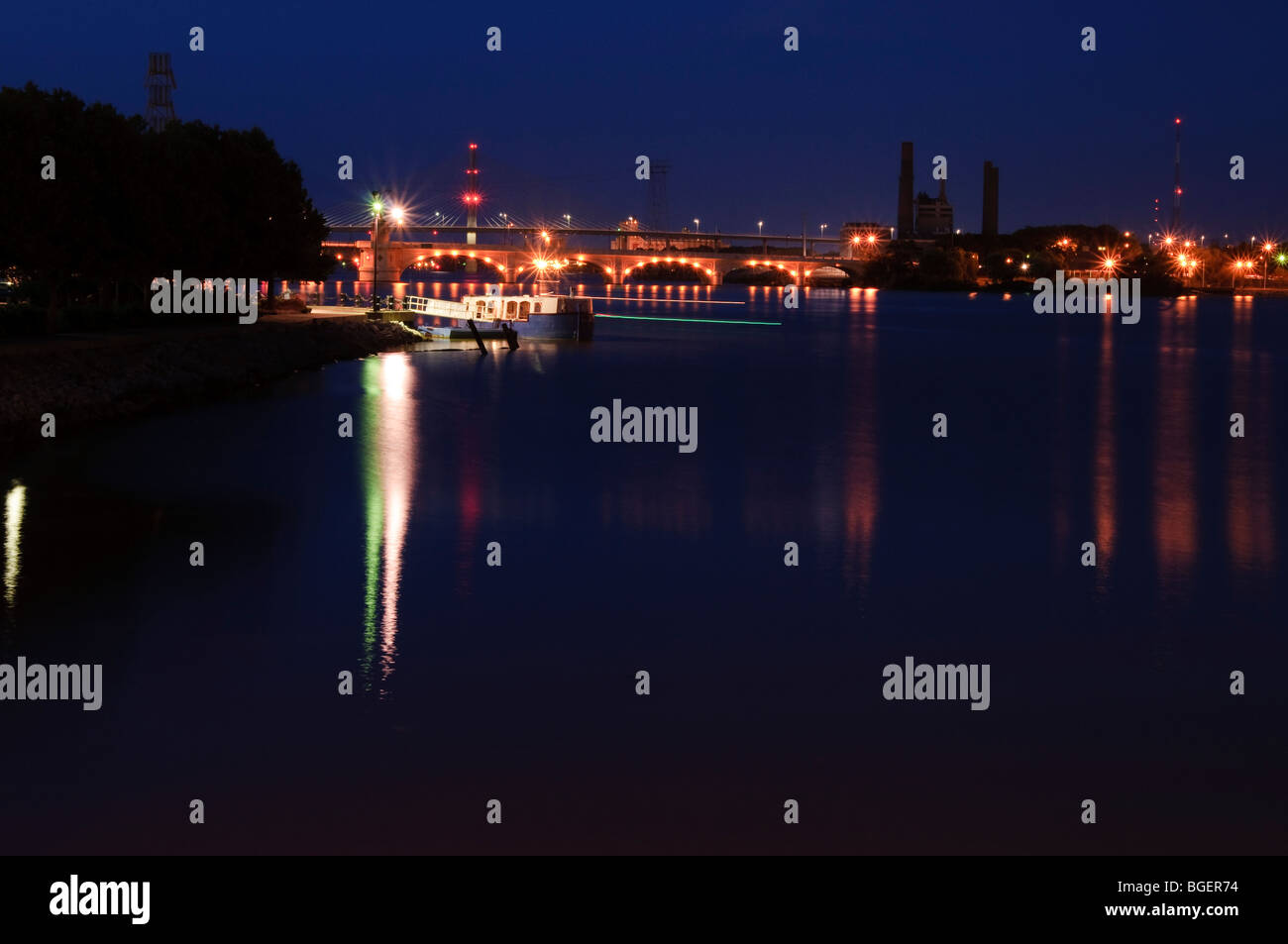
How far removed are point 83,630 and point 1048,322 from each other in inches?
4136

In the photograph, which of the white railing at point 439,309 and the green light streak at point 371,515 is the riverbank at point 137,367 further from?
the white railing at point 439,309

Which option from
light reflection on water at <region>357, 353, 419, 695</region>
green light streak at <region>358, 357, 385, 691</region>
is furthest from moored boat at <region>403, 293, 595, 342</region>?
green light streak at <region>358, 357, 385, 691</region>

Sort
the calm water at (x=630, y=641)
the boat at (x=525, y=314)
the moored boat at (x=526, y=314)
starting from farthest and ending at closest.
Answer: the moored boat at (x=526, y=314) → the boat at (x=525, y=314) → the calm water at (x=630, y=641)

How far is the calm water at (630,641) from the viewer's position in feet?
32.7

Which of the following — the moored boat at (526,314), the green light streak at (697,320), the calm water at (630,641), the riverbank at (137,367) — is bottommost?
the calm water at (630,641)

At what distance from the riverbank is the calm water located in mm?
1494

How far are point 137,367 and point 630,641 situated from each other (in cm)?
2351

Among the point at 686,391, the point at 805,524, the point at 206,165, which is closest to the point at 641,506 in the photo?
the point at 805,524

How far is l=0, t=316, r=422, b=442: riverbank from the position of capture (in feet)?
93.8

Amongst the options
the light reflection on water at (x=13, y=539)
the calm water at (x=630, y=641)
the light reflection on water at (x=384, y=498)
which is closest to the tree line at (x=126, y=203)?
the light reflection on water at (x=384, y=498)

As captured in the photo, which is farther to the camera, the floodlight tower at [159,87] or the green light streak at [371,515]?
the floodlight tower at [159,87]

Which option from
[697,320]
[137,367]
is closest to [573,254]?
[697,320]

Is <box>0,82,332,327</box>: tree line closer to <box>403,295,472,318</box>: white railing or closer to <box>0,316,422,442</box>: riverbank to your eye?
<box>0,316,422,442</box>: riverbank

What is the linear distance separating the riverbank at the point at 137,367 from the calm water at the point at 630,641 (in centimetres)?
149
